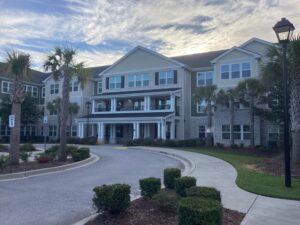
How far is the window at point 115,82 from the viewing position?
145 ft

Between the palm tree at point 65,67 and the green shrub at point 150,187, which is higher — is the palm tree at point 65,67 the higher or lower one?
the higher one

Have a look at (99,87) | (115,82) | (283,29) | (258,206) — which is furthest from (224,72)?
(258,206)

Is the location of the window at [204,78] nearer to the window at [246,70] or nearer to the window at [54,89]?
the window at [246,70]

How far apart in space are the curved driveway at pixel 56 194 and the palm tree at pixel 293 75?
24.8ft

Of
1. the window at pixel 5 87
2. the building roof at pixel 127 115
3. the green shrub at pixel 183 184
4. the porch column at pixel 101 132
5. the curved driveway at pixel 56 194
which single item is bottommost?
the curved driveway at pixel 56 194

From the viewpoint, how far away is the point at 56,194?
9.80 metres

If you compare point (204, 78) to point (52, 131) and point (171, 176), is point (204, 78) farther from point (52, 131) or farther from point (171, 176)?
point (171, 176)

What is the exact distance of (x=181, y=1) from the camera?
15227mm

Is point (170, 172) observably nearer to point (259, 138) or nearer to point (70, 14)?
point (70, 14)

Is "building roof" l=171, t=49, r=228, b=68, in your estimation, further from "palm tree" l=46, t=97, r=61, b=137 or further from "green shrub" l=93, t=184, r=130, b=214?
"green shrub" l=93, t=184, r=130, b=214

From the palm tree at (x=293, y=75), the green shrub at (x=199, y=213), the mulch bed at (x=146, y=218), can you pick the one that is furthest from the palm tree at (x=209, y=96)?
the green shrub at (x=199, y=213)

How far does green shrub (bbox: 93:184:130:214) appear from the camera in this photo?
6547 millimetres

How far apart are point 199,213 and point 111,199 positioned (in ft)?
7.45

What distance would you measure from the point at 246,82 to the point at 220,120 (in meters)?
6.71
